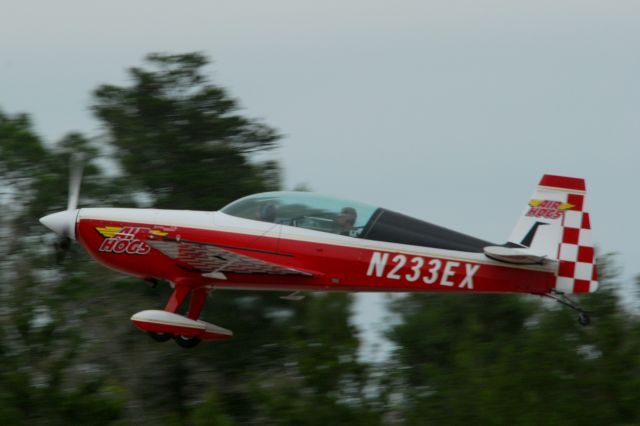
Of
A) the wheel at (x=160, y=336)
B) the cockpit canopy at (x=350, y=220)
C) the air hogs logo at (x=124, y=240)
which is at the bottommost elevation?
the wheel at (x=160, y=336)

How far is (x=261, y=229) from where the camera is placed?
629 inches

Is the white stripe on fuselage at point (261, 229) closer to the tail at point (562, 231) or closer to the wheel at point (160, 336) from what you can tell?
the tail at point (562, 231)

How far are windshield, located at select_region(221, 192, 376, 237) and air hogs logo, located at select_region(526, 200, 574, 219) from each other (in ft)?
6.85

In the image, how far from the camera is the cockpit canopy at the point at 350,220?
15578 mm

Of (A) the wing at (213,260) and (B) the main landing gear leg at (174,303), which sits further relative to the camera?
(B) the main landing gear leg at (174,303)

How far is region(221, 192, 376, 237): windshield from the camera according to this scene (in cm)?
1577

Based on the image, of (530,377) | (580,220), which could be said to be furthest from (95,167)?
(580,220)

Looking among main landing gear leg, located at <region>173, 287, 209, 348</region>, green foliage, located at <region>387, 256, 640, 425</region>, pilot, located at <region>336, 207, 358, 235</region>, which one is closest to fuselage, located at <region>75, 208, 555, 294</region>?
pilot, located at <region>336, 207, 358, 235</region>

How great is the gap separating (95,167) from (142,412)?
6855mm

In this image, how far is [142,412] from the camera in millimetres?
27312

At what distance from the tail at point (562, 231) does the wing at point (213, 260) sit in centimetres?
302

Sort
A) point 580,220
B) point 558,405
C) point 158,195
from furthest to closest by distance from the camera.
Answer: point 158,195 → point 558,405 → point 580,220

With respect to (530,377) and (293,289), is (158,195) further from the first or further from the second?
(293,289)

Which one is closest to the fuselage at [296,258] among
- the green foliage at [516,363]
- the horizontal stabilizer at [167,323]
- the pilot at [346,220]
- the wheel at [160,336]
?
the pilot at [346,220]
